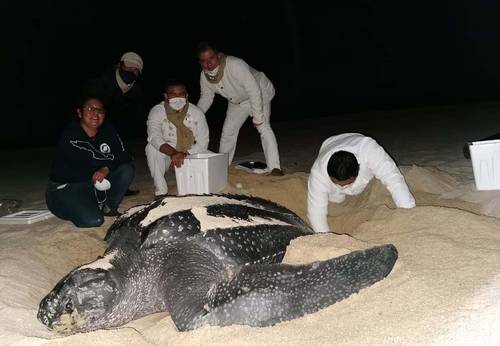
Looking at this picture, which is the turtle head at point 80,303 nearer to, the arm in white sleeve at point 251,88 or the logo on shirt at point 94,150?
the logo on shirt at point 94,150

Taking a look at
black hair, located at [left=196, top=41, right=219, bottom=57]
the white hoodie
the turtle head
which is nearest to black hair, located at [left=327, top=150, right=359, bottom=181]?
the turtle head

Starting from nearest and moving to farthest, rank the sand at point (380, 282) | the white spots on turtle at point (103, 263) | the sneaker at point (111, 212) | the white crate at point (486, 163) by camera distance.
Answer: the sand at point (380, 282) → the white spots on turtle at point (103, 263) → the white crate at point (486, 163) → the sneaker at point (111, 212)

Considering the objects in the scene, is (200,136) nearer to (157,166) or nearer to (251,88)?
(157,166)

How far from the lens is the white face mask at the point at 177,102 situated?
3.59 m

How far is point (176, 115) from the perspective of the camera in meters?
3.64

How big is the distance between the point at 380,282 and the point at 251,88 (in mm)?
2627

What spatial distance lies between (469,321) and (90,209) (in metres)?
2.42

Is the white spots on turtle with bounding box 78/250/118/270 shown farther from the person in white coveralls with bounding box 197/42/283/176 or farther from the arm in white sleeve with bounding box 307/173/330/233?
the person in white coveralls with bounding box 197/42/283/176

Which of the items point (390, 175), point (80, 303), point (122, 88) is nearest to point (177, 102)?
point (122, 88)

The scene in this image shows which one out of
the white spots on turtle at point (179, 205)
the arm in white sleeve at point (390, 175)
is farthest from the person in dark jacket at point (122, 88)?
the arm in white sleeve at point (390, 175)

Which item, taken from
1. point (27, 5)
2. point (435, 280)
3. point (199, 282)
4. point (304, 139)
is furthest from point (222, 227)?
point (27, 5)

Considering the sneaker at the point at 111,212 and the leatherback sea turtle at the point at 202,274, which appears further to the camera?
the sneaker at the point at 111,212

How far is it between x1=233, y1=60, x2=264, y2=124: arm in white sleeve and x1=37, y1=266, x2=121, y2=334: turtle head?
2.48 meters

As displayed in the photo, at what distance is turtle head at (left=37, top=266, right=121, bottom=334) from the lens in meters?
1.73
